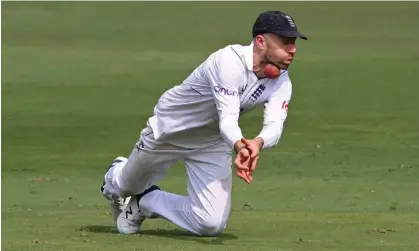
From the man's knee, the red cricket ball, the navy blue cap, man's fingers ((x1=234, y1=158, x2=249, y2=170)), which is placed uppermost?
the navy blue cap

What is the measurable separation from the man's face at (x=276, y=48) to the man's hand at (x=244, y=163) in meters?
0.90

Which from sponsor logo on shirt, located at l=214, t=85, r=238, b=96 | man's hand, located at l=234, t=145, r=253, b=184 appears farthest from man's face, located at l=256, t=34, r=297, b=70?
man's hand, located at l=234, t=145, r=253, b=184

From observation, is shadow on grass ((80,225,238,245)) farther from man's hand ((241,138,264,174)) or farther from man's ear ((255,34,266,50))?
man's ear ((255,34,266,50))

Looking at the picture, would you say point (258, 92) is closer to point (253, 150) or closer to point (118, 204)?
point (253, 150)

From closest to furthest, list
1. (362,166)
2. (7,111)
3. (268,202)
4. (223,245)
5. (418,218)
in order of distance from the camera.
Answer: (223,245) < (418,218) < (268,202) < (362,166) < (7,111)

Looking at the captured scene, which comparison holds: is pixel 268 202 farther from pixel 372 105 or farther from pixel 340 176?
pixel 372 105

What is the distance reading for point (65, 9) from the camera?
110 ft

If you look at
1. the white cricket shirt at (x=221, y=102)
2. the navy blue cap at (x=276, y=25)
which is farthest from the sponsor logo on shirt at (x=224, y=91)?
the navy blue cap at (x=276, y=25)

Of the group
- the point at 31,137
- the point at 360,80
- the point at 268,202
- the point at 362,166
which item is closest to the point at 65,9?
the point at 360,80

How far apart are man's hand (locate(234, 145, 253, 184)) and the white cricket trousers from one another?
1.14m

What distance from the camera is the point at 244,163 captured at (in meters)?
8.27

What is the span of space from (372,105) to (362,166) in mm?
5796

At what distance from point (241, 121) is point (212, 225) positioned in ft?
36.3

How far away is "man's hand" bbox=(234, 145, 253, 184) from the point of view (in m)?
8.22
